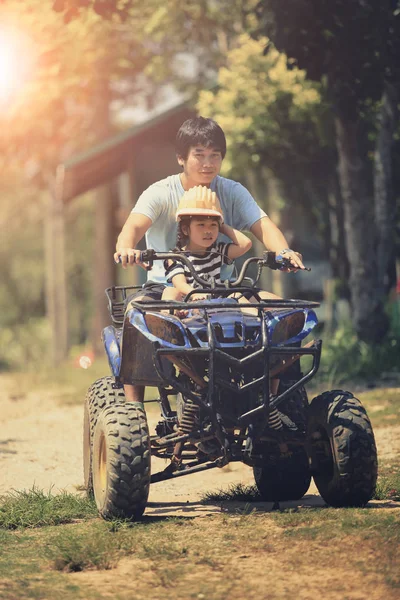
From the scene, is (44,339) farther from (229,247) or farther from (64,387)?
(229,247)

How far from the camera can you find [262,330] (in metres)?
6.00

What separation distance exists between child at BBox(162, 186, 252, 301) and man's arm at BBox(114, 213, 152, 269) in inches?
9.5

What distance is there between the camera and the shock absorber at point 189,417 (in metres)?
6.13

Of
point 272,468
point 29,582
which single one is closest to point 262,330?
point 272,468

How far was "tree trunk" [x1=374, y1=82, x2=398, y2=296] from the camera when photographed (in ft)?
51.5

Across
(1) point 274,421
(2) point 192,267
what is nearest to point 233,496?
(1) point 274,421

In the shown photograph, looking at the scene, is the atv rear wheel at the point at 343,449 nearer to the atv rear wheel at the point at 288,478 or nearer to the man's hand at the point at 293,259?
the atv rear wheel at the point at 288,478

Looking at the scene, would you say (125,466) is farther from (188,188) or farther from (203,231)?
(188,188)

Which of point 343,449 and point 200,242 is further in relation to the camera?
point 200,242

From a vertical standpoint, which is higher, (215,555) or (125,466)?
(125,466)

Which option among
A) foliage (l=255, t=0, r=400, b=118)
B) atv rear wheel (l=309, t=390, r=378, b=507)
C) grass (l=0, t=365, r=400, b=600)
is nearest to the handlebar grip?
atv rear wheel (l=309, t=390, r=378, b=507)

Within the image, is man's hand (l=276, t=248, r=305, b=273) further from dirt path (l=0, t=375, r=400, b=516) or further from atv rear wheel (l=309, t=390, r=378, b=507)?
dirt path (l=0, t=375, r=400, b=516)

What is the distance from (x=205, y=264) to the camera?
663 centimetres

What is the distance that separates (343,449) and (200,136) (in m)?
2.12
